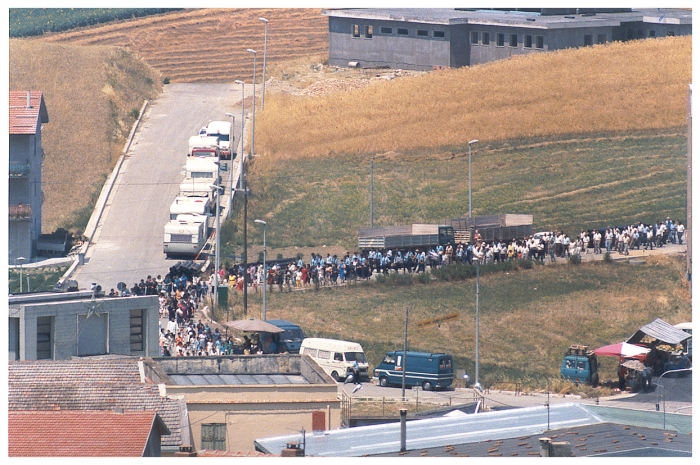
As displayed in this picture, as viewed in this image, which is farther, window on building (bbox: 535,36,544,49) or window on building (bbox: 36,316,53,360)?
window on building (bbox: 535,36,544,49)

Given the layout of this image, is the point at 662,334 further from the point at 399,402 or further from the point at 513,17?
the point at 513,17

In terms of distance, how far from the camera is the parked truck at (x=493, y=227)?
85188mm

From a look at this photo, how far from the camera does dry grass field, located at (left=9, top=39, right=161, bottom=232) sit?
106000 millimetres

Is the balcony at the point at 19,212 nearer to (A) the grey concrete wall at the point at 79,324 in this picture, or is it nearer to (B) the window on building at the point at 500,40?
(A) the grey concrete wall at the point at 79,324

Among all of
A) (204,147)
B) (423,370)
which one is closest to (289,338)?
(423,370)

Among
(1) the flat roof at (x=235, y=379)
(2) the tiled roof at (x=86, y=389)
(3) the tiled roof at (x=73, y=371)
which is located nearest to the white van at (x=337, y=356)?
(1) the flat roof at (x=235, y=379)

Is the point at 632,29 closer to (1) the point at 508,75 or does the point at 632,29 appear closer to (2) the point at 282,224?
(1) the point at 508,75

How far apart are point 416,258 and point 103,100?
173 ft

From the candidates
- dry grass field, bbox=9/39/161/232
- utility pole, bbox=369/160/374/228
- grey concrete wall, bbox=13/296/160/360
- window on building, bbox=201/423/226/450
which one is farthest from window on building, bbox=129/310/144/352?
dry grass field, bbox=9/39/161/232

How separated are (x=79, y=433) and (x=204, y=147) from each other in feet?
214

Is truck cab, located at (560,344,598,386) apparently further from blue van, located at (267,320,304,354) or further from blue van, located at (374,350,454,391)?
blue van, located at (267,320,304,354)

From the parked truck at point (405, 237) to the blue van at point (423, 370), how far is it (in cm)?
2327

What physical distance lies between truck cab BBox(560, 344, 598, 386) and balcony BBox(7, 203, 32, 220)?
36.2 metres

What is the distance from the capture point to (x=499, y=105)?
11894 cm
